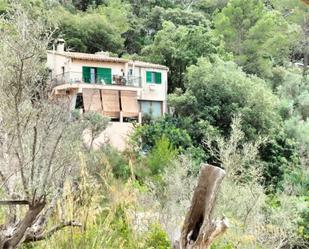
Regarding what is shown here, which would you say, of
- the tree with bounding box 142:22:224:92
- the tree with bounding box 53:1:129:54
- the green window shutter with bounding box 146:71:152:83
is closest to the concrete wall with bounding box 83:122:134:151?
the green window shutter with bounding box 146:71:152:83

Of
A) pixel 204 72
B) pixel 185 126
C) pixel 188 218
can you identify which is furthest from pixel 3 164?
pixel 204 72

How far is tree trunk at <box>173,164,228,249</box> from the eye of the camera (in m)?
2.27

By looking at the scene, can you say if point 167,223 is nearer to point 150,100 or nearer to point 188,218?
point 188,218

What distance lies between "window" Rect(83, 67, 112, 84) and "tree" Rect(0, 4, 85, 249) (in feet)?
41.0

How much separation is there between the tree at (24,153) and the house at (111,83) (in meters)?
11.9

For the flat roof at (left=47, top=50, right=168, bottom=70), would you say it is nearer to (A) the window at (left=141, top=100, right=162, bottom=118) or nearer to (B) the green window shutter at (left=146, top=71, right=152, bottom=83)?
(B) the green window shutter at (left=146, top=71, right=152, bottom=83)

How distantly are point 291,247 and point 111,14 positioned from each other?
15.9 m

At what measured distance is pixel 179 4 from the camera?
90.1ft

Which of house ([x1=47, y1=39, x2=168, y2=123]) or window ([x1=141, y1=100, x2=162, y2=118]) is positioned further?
window ([x1=141, y1=100, x2=162, y2=118])

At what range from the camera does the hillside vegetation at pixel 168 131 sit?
3.55 metres

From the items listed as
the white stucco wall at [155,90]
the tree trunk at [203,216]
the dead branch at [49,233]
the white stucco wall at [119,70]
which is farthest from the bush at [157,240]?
the white stucco wall at [155,90]

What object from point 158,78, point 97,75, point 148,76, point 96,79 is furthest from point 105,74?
point 158,78

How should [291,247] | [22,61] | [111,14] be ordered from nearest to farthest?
1. [22,61]
2. [291,247]
3. [111,14]

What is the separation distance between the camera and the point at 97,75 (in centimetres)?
1845
